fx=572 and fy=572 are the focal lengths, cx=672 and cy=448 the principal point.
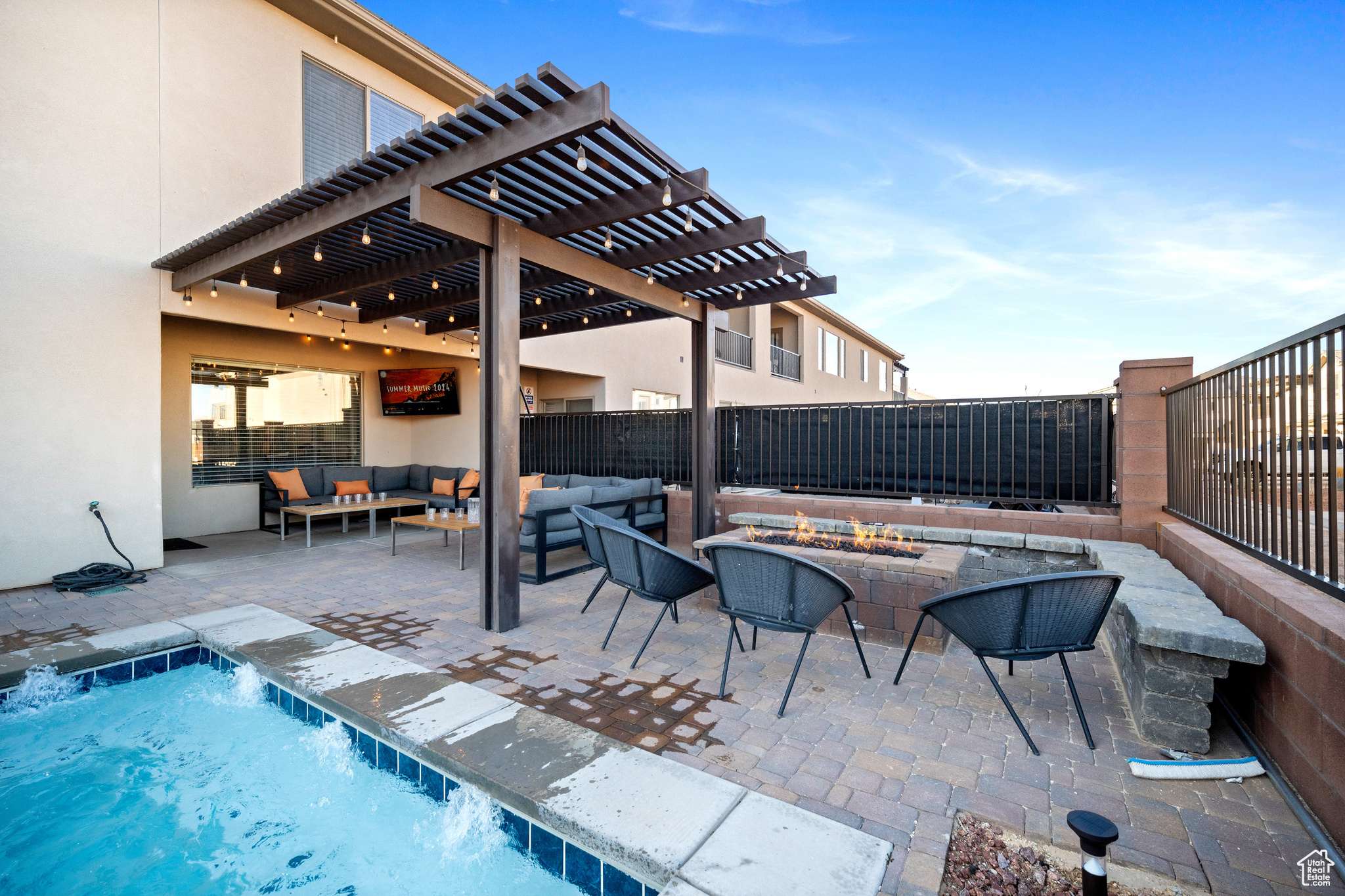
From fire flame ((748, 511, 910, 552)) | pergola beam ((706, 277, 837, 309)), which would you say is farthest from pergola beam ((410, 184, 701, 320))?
fire flame ((748, 511, 910, 552))

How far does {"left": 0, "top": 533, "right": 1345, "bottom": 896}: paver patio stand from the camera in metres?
1.92

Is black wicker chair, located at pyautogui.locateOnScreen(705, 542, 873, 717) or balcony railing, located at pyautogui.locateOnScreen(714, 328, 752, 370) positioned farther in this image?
balcony railing, located at pyautogui.locateOnScreen(714, 328, 752, 370)

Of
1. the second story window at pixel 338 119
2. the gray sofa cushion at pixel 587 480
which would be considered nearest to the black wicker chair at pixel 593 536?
the gray sofa cushion at pixel 587 480

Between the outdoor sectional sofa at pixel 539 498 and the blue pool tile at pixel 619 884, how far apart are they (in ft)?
8.35

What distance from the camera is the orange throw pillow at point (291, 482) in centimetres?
830

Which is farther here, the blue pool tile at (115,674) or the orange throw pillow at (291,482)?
the orange throw pillow at (291,482)

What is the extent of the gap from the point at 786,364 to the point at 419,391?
428 inches

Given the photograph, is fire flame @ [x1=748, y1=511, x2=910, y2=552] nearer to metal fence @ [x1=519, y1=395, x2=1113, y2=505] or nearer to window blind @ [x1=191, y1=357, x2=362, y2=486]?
metal fence @ [x1=519, y1=395, x2=1113, y2=505]

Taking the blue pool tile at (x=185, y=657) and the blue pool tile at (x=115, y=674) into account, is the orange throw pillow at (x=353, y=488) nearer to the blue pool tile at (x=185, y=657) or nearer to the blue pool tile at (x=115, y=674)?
the blue pool tile at (x=185, y=657)

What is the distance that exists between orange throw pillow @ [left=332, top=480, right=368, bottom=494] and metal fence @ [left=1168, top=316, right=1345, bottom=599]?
32.2ft

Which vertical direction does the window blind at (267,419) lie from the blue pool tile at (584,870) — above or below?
Answer: above

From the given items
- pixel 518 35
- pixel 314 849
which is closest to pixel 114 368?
pixel 314 849

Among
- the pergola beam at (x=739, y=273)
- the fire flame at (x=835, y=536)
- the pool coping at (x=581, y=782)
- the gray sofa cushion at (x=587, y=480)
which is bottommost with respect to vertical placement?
the pool coping at (x=581, y=782)

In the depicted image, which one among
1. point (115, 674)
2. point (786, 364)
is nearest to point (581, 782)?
point (115, 674)
